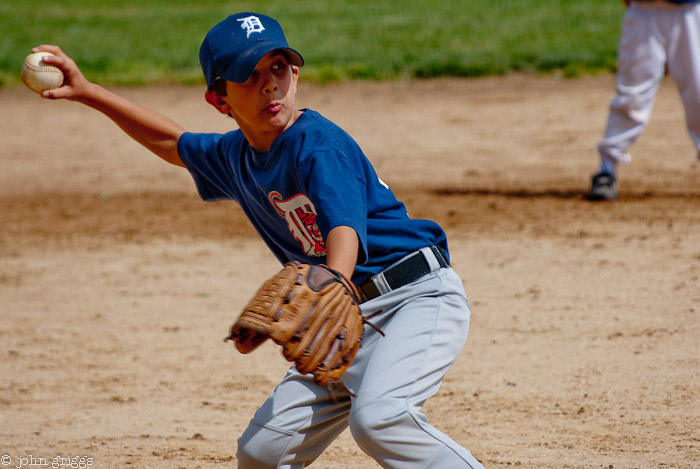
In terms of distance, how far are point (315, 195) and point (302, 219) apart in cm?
23

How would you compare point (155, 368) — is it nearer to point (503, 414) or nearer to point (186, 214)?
point (503, 414)

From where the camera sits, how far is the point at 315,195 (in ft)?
7.24

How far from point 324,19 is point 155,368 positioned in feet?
33.1

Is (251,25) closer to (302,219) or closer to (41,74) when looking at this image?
(302,219)

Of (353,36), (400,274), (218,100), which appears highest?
(218,100)

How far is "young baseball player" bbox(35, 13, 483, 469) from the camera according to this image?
87.3 inches

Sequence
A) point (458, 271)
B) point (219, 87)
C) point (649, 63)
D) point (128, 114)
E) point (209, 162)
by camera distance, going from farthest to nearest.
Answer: point (649, 63)
point (458, 271)
point (128, 114)
point (209, 162)
point (219, 87)

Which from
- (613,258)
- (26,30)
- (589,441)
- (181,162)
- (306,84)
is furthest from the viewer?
(26,30)

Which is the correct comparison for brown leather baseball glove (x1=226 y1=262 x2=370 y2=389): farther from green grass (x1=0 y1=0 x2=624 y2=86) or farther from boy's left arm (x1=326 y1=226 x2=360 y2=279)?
green grass (x1=0 y1=0 x2=624 y2=86)

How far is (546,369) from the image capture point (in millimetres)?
3857

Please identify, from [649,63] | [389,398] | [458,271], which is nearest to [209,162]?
[389,398]

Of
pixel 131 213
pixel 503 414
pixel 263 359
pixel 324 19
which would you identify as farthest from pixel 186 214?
pixel 324 19

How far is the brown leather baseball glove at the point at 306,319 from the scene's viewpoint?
2.15 meters

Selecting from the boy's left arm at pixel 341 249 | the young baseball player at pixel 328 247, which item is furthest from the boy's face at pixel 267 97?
the boy's left arm at pixel 341 249
